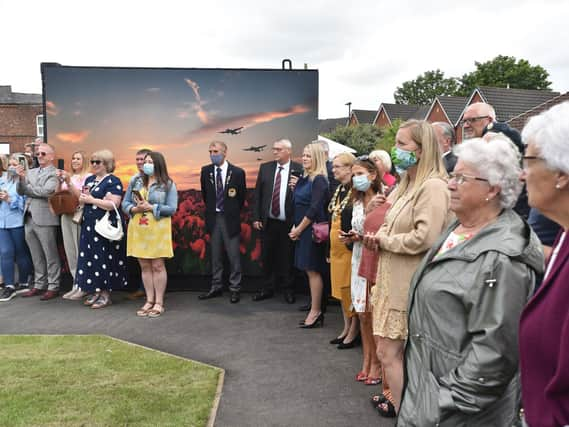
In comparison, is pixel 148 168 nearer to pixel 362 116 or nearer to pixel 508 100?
pixel 508 100

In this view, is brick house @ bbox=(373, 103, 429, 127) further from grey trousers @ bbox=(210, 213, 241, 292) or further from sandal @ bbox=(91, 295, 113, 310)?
sandal @ bbox=(91, 295, 113, 310)

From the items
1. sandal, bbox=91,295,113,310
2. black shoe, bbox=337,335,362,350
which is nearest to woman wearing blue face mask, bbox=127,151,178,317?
sandal, bbox=91,295,113,310

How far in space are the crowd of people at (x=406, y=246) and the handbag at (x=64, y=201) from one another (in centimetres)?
5

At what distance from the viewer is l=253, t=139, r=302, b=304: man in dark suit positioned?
263 inches

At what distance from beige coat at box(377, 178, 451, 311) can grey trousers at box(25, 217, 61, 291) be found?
18.5 ft

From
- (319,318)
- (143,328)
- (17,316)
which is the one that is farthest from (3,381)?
(319,318)

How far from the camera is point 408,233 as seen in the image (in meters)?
2.94

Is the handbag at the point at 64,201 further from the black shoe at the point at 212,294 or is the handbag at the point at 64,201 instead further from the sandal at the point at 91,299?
the black shoe at the point at 212,294

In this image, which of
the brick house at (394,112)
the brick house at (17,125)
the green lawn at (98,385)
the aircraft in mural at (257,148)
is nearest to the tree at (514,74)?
the brick house at (394,112)

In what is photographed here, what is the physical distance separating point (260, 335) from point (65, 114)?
4.70 m

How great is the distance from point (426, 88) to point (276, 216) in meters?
77.6

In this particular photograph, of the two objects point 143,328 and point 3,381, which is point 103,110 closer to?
point 143,328

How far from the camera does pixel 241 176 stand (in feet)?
22.9

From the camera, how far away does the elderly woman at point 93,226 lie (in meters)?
6.48
